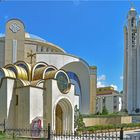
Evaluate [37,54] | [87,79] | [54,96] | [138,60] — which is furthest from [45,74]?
[138,60]

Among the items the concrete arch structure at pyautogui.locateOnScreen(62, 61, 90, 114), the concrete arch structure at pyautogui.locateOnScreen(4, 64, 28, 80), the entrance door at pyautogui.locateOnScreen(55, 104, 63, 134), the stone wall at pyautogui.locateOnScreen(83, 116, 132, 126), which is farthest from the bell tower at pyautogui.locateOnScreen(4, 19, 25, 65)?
the entrance door at pyautogui.locateOnScreen(55, 104, 63, 134)

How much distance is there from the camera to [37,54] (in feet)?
135

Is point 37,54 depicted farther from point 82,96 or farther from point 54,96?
point 54,96

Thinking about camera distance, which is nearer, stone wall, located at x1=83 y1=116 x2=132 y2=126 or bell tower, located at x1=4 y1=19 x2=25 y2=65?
bell tower, located at x1=4 y1=19 x2=25 y2=65

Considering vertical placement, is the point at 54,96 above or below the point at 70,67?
below

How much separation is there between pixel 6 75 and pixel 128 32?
56.4 metres

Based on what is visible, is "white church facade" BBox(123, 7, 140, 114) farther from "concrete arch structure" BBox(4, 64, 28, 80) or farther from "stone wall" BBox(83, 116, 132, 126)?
"concrete arch structure" BBox(4, 64, 28, 80)

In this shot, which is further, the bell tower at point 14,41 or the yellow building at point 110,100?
the yellow building at point 110,100

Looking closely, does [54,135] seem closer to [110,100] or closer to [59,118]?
[59,118]

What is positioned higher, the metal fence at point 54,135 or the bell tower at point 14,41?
the bell tower at point 14,41

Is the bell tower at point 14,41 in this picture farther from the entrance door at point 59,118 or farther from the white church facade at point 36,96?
the entrance door at point 59,118

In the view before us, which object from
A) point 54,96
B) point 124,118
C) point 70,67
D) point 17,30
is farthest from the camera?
point 124,118

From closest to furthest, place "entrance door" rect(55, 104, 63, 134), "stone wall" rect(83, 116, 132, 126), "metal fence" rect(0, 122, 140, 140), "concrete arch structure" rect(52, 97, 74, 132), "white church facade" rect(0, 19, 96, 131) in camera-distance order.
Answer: "metal fence" rect(0, 122, 140, 140) < "white church facade" rect(0, 19, 96, 131) < "concrete arch structure" rect(52, 97, 74, 132) < "entrance door" rect(55, 104, 63, 134) < "stone wall" rect(83, 116, 132, 126)

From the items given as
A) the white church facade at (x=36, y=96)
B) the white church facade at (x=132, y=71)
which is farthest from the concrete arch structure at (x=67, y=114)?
the white church facade at (x=132, y=71)
